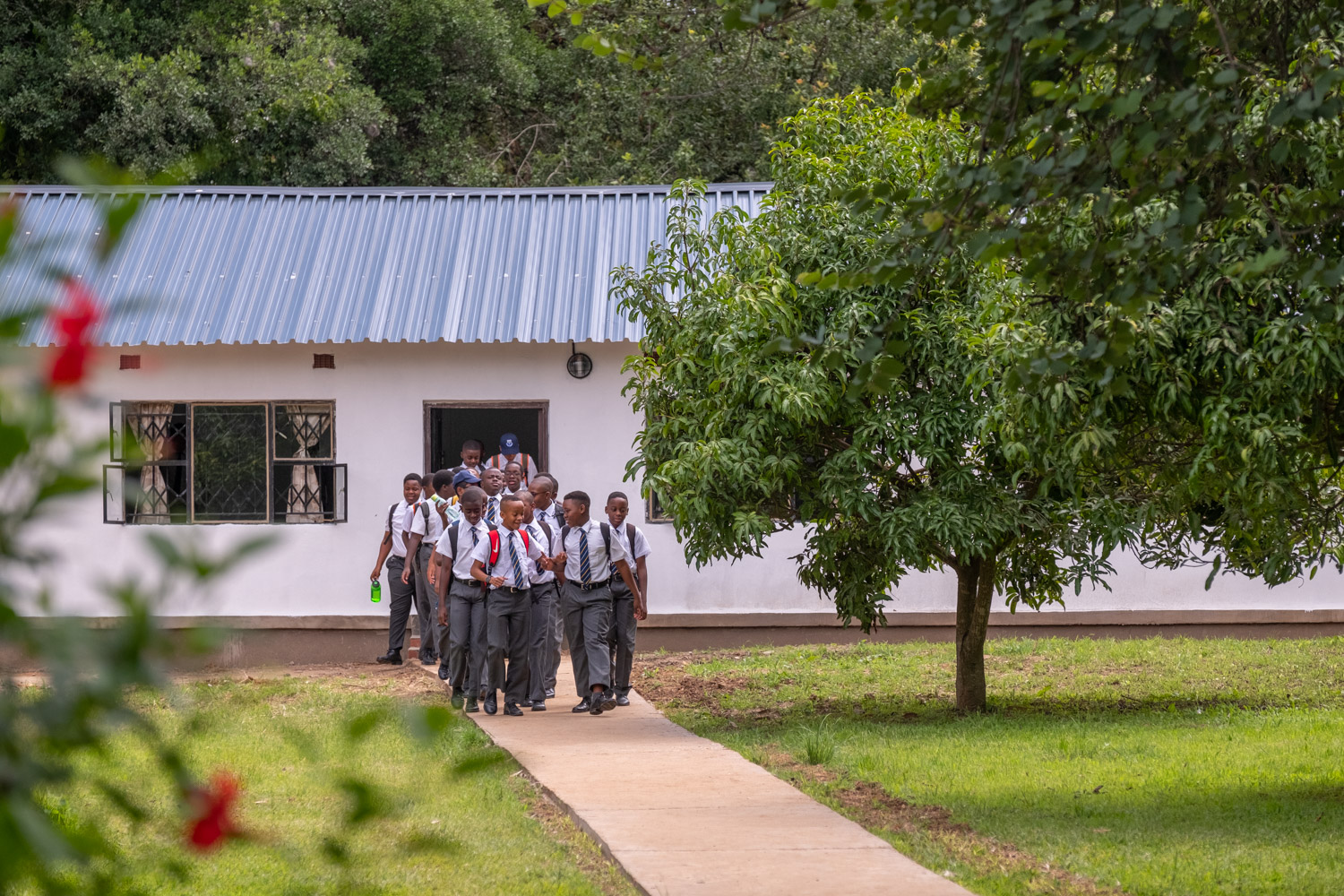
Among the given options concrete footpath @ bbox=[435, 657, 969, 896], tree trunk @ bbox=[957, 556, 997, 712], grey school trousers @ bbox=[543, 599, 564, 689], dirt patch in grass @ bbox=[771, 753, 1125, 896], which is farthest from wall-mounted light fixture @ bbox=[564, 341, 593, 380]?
dirt patch in grass @ bbox=[771, 753, 1125, 896]

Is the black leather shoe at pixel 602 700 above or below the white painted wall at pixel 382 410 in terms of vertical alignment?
below

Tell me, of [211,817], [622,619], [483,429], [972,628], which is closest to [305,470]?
[622,619]

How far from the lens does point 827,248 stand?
34.3 ft

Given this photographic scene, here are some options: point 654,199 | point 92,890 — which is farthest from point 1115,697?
point 92,890

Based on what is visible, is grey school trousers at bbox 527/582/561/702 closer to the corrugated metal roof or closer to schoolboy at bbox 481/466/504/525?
schoolboy at bbox 481/466/504/525

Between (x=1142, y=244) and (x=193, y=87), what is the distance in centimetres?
1838

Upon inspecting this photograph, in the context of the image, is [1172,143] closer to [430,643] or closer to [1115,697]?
[1115,697]

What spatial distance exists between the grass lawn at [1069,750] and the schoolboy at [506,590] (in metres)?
1.38

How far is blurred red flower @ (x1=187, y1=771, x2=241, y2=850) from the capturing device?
171 centimetres

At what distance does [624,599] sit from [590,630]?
1.34ft

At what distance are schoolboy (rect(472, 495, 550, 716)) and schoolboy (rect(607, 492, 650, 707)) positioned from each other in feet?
1.97

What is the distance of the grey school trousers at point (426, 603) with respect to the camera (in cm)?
1439

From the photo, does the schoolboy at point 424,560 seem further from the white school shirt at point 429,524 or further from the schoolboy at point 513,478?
the schoolboy at point 513,478

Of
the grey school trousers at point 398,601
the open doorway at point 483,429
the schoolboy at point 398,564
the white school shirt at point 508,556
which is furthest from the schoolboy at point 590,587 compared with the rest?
the open doorway at point 483,429
